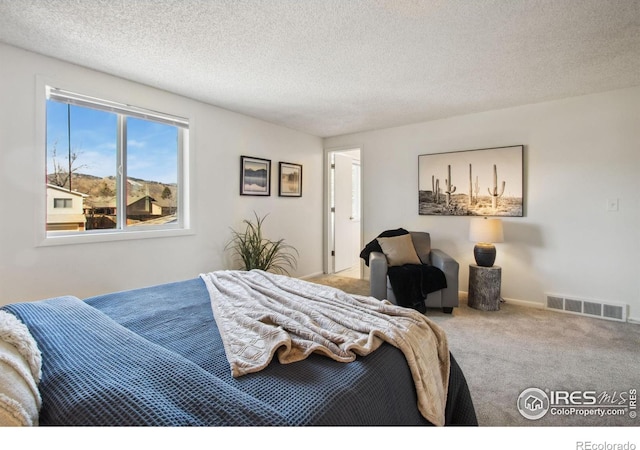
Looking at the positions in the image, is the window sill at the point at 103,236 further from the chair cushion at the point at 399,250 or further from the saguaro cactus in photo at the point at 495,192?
the saguaro cactus in photo at the point at 495,192

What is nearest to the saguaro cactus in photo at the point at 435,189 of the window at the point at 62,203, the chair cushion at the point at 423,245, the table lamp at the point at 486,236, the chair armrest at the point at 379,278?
the chair cushion at the point at 423,245

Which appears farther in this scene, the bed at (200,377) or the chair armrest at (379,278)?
the chair armrest at (379,278)

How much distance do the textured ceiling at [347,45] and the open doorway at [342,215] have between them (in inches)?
81.1

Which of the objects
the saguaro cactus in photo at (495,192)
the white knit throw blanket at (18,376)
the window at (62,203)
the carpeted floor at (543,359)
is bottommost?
the carpeted floor at (543,359)

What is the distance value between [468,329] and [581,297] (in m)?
1.50

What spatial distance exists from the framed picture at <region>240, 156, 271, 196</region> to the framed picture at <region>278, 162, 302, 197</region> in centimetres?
26

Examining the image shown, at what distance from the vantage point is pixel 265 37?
7.14 ft

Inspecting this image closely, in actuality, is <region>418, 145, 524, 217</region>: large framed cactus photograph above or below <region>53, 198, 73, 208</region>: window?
above

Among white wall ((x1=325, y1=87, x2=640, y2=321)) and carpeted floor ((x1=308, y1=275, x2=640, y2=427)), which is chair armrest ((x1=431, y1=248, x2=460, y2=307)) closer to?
carpeted floor ((x1=308, y1=275, x2=640, y2=427))

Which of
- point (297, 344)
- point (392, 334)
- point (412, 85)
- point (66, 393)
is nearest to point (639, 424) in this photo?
point (392, 334)

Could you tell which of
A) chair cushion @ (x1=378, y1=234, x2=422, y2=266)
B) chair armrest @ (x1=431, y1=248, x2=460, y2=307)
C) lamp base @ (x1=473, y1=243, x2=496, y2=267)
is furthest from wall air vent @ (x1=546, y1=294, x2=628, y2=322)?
chair cushion @ (x1=378, y1=234, x2=422, y2=266)

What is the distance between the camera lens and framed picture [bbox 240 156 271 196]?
13.1ft

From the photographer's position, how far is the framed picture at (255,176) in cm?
398
